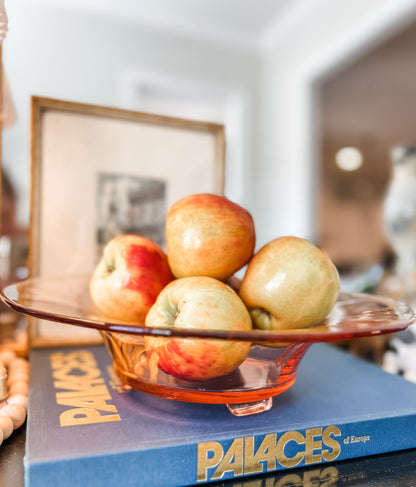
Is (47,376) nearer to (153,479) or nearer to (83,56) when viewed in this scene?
(153,479)

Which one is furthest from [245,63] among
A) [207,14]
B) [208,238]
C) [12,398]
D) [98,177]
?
[12,398]

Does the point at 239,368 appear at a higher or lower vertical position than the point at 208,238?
lower

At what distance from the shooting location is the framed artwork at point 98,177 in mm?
629

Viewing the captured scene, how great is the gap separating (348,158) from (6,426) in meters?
4.51

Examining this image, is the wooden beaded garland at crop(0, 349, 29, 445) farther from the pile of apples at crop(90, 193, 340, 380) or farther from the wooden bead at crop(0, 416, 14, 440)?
the pile of apples at crop(90, 193, 340, 380)

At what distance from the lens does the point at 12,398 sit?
42 cm

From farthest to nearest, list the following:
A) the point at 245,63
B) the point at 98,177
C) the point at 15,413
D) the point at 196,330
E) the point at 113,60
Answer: the point at 245,63 → the point at 113,60 → the point at 98,177 → the point at 15,413 → the point at 196,330

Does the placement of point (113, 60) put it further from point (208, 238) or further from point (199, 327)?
point (199, 327)

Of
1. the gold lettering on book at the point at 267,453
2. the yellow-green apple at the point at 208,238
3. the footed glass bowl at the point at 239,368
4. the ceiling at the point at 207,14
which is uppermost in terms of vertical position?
the ceiling at the point at 207,14

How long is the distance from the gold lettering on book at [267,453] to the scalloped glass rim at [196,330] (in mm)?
90

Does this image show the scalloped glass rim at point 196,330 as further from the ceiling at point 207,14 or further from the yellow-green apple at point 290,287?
the ceiling at point 207,14

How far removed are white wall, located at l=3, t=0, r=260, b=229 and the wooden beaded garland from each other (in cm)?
217

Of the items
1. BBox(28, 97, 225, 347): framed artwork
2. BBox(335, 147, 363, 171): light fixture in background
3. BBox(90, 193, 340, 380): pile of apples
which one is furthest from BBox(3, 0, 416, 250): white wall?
BBox(90, 193, 340, 380): pile of apples

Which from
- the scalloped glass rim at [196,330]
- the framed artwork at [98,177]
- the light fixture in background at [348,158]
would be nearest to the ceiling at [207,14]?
the light fixture in background at [348,158]
